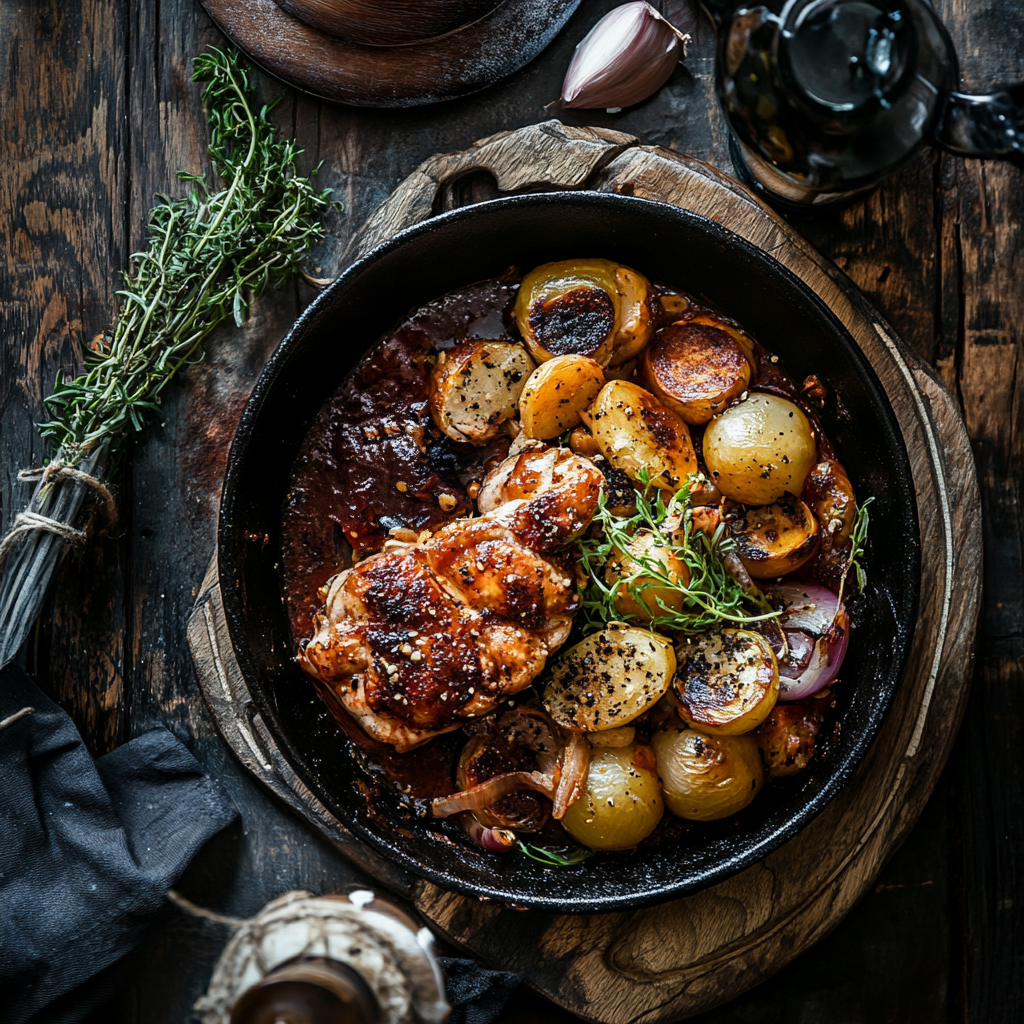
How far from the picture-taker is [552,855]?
1.89 meters

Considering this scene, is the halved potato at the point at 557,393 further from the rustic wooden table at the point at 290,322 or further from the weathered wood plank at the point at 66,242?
the weathered wood plank at the point at 66,242

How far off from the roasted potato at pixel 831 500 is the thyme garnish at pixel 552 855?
90cm

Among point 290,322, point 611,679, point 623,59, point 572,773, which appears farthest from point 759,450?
point 290,322

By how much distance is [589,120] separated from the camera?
2125 millimetres

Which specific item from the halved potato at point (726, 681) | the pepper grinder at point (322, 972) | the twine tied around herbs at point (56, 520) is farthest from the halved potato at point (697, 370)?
the twine tied around herbs at point (56, 520)

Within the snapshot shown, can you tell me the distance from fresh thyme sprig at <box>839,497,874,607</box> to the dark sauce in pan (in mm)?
93

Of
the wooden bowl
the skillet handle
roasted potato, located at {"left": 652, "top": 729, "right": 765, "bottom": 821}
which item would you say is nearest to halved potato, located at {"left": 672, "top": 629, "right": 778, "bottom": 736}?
roasted potato, located at {"left": 652, "top": 729, "right": 765, "bottom": 821}

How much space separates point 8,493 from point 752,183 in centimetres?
205

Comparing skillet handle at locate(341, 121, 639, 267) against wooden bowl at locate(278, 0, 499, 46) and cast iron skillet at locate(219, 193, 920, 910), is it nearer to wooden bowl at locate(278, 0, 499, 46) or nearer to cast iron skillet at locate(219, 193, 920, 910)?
cast iron skillet at locate(219, 193, 920, 910)

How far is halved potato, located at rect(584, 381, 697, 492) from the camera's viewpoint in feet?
6.01

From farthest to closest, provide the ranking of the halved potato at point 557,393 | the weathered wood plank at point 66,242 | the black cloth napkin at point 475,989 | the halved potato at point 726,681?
the weathered wood plank at point 66,242 < the black cloth napkin at point 475,989 < the halved potato at point 557,393 < the halved potato at point 726,681

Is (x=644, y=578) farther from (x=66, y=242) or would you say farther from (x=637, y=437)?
(x=66, y=242)

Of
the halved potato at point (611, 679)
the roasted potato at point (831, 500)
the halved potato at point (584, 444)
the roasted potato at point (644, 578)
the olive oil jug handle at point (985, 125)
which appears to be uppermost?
the olive oil jug handle at point (985, 125)

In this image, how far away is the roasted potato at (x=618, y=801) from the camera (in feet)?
5.91
